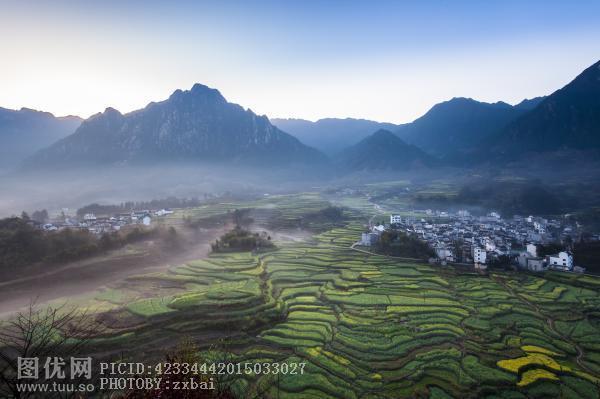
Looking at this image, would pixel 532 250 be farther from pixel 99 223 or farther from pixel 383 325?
pixel 99 223

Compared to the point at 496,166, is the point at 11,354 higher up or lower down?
lower down

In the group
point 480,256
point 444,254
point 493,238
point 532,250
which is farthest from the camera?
point 493,238

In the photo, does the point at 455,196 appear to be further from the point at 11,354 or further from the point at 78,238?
the point at 11,354

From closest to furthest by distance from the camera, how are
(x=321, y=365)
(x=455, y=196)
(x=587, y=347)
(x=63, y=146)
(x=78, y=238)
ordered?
(x=321, y=365)
(x=587, y=347)
(x=78, y=238)
(x=455, y=196)
(x=63, y=146)

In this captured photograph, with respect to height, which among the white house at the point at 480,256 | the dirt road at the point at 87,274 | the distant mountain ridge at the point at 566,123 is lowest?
the white house at the point at 480,256

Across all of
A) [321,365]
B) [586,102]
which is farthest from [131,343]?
[586,102]

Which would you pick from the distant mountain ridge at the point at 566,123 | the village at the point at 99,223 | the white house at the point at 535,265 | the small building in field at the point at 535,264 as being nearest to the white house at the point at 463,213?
the small building in field at the point at 535,264

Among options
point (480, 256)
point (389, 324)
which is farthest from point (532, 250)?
point (389, 324)

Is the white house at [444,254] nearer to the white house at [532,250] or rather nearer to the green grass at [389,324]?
the green grass at [389,324]
